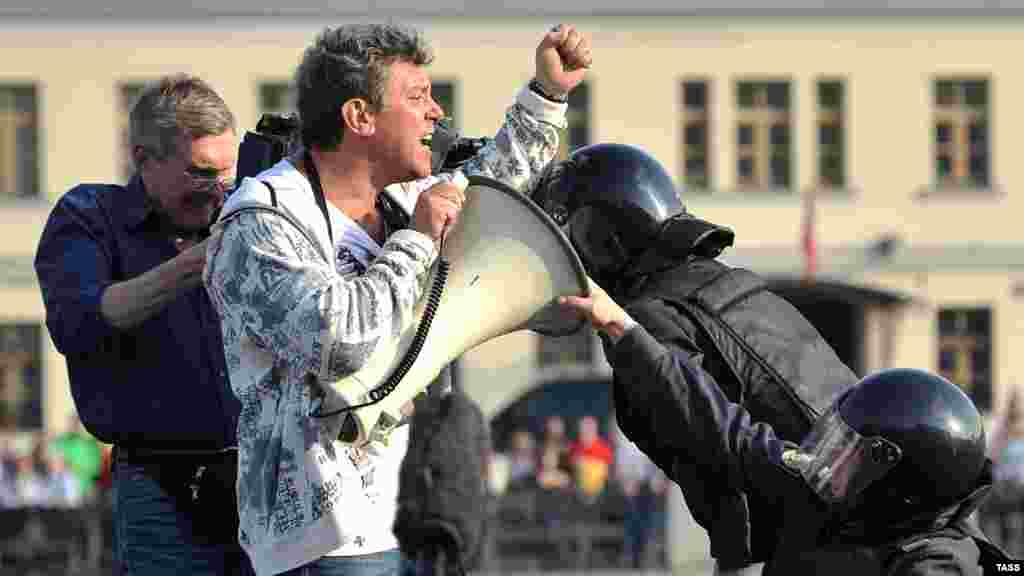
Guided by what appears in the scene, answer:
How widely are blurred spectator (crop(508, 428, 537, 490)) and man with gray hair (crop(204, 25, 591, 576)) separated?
18801mm

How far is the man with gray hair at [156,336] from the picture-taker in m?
5.31

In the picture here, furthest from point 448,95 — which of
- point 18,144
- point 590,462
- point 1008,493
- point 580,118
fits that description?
point 1008,493

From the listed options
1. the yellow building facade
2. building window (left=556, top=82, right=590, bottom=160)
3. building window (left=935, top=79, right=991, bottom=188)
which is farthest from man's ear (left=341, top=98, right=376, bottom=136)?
building window (left=935, top=79, right=991, bottom=188)

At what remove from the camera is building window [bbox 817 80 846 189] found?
123ft

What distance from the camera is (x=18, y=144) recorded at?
37406mm

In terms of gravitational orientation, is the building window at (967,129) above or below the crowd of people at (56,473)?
above

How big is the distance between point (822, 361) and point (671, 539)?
17430 millimetres

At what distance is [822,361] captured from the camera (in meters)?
5.04

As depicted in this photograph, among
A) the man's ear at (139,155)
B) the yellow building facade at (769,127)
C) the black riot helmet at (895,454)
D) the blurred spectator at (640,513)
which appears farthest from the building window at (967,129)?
the black riot helmet at (895,454)

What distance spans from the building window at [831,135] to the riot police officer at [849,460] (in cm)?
3315

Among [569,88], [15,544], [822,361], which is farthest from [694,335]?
[15,544]

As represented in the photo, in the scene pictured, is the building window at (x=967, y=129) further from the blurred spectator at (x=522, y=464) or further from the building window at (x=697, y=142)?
the blurred spectator at (x=522, y=464)

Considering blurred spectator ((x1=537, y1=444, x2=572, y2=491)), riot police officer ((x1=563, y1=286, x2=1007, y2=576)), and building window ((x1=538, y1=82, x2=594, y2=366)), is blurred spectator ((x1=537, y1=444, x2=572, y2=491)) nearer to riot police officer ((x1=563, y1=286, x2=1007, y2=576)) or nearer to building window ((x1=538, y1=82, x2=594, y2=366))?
building window ((x1=538, y1=82, x2=594, y2=366))

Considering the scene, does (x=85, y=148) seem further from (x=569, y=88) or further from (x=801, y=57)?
(x=569, y=88)
